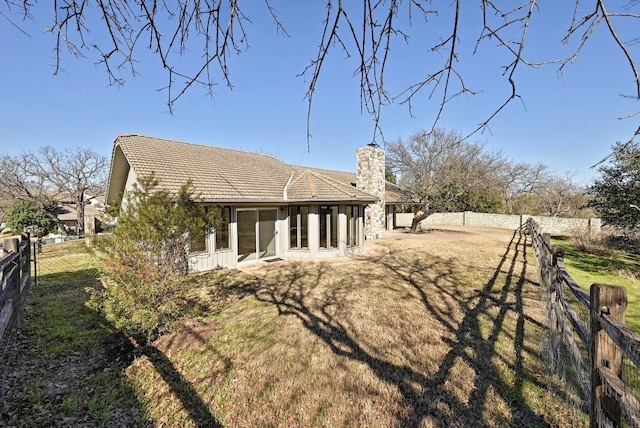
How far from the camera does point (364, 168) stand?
759 inches

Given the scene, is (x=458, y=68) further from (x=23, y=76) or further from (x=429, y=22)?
(x=23, y=76)

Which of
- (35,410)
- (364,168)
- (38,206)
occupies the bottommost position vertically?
(35,410)

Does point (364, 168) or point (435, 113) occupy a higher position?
point (364, 168)

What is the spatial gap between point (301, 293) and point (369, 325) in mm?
2712

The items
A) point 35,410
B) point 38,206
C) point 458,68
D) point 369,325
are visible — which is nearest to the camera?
point 458,68

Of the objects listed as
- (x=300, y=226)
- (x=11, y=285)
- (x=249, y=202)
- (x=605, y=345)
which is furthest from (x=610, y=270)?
(x=11, y=285)

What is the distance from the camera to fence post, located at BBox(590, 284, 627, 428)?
7.47ft

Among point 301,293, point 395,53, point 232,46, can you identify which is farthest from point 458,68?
point 301,293

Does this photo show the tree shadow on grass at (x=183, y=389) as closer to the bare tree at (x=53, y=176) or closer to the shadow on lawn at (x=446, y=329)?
the shadow on lawn at (x=446, y=329)

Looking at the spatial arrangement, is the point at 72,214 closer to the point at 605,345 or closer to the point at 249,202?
the point at 249,202

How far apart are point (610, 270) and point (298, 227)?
40.1 ft

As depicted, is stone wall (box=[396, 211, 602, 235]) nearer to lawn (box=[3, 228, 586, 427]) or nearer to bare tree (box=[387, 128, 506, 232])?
bare tree (box=[387, 128, 506, 232])

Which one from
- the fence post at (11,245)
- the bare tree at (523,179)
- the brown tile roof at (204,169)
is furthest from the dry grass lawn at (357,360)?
the bare tree at (523,179)

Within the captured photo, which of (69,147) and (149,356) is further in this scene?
(69,147)
